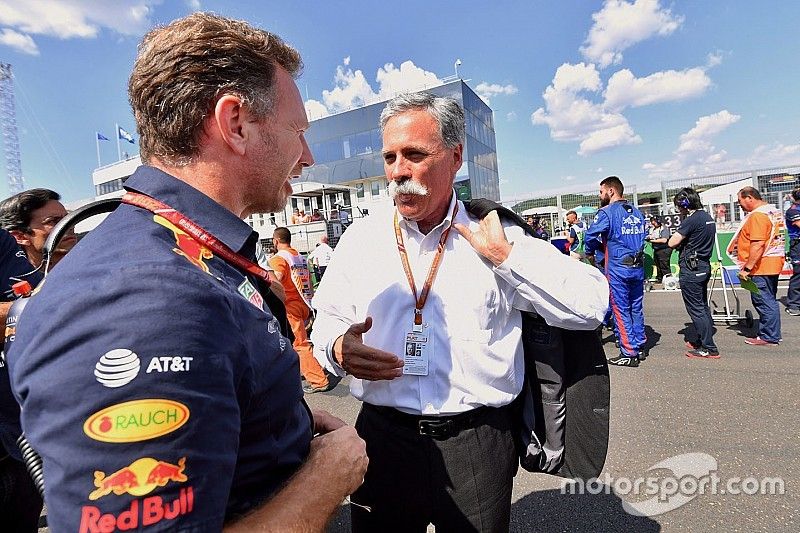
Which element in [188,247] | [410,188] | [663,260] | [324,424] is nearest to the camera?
[188,247]

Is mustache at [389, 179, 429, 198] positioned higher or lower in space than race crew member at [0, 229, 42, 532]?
higher

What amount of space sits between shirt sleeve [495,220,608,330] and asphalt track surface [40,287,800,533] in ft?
5.42

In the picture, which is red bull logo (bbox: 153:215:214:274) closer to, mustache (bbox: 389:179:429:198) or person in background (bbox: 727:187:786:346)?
mustache (bbox: 389:179:429:198)

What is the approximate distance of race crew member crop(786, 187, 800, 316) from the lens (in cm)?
727

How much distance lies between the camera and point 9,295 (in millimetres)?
2021

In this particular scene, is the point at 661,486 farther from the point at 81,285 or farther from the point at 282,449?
the point at 81,285

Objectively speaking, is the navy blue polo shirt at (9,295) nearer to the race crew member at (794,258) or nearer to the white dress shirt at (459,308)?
the white dress shirt at (459,308)

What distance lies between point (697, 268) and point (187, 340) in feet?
21.2

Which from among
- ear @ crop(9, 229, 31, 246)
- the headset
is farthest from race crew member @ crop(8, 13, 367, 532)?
the headset

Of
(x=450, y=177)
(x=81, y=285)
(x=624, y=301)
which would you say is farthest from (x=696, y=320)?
(x=81, y=285)

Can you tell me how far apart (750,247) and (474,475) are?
628 centimetres

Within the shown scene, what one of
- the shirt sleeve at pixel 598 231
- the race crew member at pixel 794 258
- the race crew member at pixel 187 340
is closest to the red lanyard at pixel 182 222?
the race crew member at pixel 187 340

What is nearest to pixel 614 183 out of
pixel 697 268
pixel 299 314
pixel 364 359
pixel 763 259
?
pixel 697 268

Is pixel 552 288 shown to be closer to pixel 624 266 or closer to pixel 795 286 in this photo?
pixel 624 266
